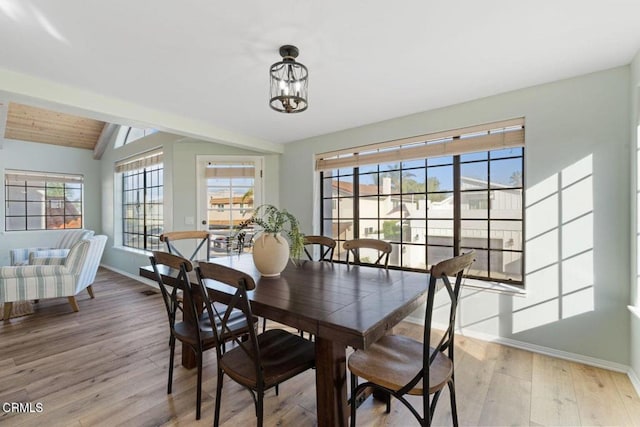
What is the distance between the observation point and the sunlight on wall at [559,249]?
227 centimetres

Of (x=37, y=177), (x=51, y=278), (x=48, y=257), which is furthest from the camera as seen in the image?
(x=37, y=177)

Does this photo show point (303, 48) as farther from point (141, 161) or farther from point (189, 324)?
point (141, 161)

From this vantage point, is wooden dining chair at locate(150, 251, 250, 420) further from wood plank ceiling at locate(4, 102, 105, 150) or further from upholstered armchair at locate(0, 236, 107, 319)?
wood plank ceiling at locate(4, 102, 105, 150)

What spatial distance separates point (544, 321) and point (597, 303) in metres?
0.39

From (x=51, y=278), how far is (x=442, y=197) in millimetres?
4584

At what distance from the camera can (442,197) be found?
3094 millimetres

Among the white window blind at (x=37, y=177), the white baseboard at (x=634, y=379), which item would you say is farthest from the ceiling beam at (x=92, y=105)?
the white window blind at (x=37, y=177)

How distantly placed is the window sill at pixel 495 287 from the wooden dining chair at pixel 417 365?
1.42 metres

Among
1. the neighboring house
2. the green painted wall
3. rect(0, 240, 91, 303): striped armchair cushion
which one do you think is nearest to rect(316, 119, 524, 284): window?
the neighboring house

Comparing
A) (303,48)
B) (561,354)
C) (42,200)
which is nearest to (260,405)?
(303,48)

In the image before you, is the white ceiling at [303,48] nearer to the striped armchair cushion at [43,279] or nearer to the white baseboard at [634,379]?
the striped armchair cushion at [43,279]

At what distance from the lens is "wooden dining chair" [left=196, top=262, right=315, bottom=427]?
4.43 feet

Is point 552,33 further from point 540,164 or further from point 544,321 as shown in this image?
point 544,321

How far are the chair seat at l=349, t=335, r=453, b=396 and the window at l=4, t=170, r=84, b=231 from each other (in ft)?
24.1
